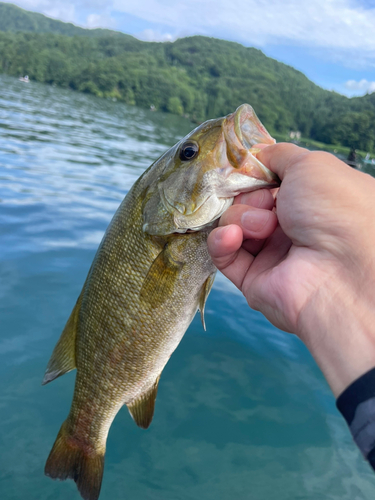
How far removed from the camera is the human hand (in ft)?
5.52

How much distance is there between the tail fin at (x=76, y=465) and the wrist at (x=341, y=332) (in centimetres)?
185

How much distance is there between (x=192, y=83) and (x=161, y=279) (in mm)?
135805

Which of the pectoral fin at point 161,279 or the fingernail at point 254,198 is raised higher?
the fingernail at point 254,198

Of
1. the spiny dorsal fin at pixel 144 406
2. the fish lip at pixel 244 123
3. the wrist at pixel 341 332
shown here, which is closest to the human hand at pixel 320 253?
the wrist at pixel 341 332

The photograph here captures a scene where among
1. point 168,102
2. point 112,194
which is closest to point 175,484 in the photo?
point 112,194

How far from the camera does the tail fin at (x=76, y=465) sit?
8.51 feet

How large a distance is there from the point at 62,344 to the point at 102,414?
59cm

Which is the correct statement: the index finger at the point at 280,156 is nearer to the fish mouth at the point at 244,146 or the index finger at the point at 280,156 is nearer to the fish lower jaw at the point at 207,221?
the fish mouth at the point at 244,146

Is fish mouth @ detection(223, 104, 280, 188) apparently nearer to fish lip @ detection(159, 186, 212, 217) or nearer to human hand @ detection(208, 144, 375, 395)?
human hand @ detection(208, 144, 375, 395)

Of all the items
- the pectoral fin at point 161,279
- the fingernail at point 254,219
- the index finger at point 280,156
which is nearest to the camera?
the index finger at point 280,156

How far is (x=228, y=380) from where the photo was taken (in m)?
4.44

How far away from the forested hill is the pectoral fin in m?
83.6

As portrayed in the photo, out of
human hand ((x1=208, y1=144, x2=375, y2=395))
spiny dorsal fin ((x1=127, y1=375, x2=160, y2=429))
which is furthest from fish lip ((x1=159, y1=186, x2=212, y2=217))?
spiny dorsal fin ((x1=127, y1=375, x2=160, y2=429))

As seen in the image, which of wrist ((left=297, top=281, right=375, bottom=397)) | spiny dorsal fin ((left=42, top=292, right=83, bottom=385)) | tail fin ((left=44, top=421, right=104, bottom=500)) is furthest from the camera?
spiny dorsal fin ((left=42, top=292, right=83, bottom=385))
